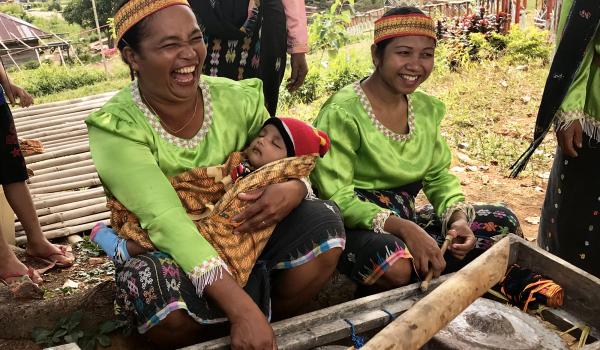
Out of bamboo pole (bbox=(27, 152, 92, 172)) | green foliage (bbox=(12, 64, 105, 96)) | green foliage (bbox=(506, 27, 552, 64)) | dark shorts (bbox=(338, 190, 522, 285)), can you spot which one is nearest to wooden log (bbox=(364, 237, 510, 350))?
dark shorts (bbox=(338, 190, 522, 285))

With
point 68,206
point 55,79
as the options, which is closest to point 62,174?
point 68,206

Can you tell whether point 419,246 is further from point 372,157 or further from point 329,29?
point 329,29

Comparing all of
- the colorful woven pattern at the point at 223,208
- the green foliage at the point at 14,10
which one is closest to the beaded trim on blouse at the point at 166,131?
the colorful woven pattern at the point at 223,208

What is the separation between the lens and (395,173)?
8.54ft

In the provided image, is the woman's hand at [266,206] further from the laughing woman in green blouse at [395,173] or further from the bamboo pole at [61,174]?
the bamboo pole at [61,174]

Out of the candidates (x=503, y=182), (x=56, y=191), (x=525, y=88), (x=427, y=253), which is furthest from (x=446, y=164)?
(x=525, y=88)

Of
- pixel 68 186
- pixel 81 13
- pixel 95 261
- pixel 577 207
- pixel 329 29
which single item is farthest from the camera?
pixel 81 13

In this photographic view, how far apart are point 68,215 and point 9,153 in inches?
40.3

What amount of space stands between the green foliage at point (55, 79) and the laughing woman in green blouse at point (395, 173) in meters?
17.7

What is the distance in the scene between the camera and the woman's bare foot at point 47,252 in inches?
126

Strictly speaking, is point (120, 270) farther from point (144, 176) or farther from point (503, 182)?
point (503, 182)

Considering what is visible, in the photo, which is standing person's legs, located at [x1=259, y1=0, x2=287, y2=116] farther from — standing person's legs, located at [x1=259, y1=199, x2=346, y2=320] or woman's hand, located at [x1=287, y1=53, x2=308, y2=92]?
standing person's legs, located at [x1=259, y1=199, x2=346, y2=320]

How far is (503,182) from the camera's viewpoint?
4773mm

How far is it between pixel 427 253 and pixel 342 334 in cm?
52
